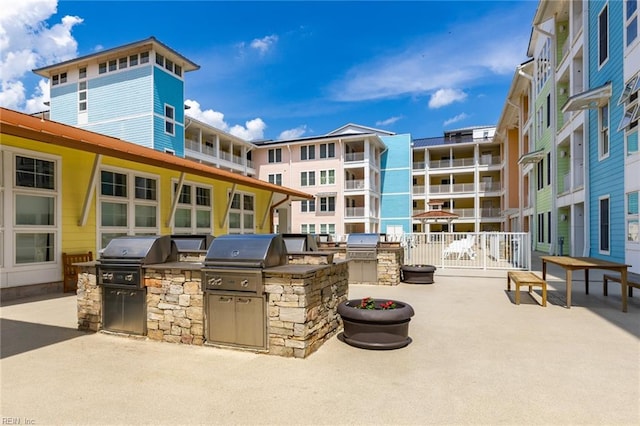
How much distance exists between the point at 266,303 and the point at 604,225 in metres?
14.3

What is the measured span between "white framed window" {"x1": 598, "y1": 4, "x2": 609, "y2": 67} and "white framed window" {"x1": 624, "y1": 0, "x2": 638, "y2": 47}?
156cm

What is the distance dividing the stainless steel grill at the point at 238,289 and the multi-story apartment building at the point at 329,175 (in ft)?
87.3

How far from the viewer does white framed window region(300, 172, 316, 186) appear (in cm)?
3302

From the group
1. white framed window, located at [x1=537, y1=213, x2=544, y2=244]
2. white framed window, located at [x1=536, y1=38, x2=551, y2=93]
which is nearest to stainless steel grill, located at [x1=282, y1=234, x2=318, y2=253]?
white framed window, located at [x1=536, y1=38, x2=551, y2=93]

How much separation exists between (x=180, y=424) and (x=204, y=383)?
0.77m

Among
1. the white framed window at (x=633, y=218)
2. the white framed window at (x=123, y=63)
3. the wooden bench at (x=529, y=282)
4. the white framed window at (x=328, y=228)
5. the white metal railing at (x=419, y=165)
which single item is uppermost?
the white framed window at (x=123, y=63)

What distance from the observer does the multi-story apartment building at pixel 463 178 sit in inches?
1467

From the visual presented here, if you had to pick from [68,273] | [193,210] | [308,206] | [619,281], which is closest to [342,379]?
[619,281]

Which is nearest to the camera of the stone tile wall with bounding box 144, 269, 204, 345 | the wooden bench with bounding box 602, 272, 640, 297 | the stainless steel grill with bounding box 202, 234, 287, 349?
the stainless steel grill with bounding box 202, 234, 287, 349

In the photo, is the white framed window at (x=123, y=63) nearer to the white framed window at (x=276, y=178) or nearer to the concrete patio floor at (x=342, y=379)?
the white framed window at (x=276, y=178)

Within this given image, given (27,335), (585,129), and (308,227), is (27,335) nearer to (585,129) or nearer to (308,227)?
(585,129)

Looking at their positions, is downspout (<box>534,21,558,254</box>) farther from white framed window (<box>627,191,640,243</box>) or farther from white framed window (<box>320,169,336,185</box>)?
white framed window (<box>320,169,336,185</box>)

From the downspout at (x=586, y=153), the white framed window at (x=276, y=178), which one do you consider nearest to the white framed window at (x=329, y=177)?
the white framed window at (x=276, y=178)

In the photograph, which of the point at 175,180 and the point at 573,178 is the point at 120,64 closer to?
the point at 175,180
